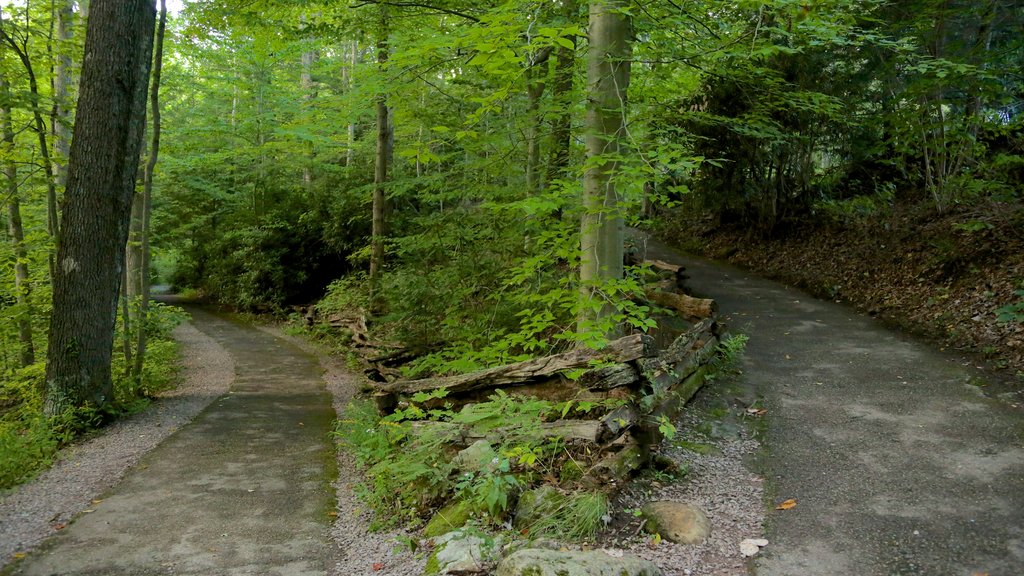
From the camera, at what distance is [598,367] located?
4.89 metres

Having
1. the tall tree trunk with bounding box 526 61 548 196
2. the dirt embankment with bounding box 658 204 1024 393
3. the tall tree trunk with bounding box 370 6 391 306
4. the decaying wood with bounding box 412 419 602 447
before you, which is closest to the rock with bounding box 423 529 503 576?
the decaying wood with bounding box 412 419 602 447

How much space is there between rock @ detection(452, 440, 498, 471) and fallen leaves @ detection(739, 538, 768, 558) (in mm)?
1855

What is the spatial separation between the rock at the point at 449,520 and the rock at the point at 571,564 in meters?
0.99

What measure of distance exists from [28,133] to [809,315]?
1499 centimetres

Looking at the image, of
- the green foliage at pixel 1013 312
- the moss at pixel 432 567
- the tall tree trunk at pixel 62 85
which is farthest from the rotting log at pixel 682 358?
the tall tree trunk at pixel 62 85

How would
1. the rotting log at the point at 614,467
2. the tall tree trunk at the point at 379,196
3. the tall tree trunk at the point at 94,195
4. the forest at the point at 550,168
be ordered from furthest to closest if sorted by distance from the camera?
the tall tree trunk at the point at 379,196
the tall tree trunk at the point at 94,195
the forest at the point at 550,168
the rotting log at the point at 614,467

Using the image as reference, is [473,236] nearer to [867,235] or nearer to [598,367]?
[598,367]

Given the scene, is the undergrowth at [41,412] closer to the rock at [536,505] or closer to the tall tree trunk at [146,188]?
the tall tree trunk at [146,188]

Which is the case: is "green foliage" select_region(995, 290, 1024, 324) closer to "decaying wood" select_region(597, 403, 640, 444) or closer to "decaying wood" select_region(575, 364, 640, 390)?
"decaying wood" select_region(575, 364, 640, 390)

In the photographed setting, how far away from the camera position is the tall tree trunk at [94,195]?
25.6ft

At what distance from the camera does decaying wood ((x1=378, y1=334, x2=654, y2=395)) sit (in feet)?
16.3

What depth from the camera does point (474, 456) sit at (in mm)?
4941

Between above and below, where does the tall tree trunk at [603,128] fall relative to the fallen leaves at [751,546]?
above

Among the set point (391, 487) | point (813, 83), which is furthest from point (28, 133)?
point (813, 83)
